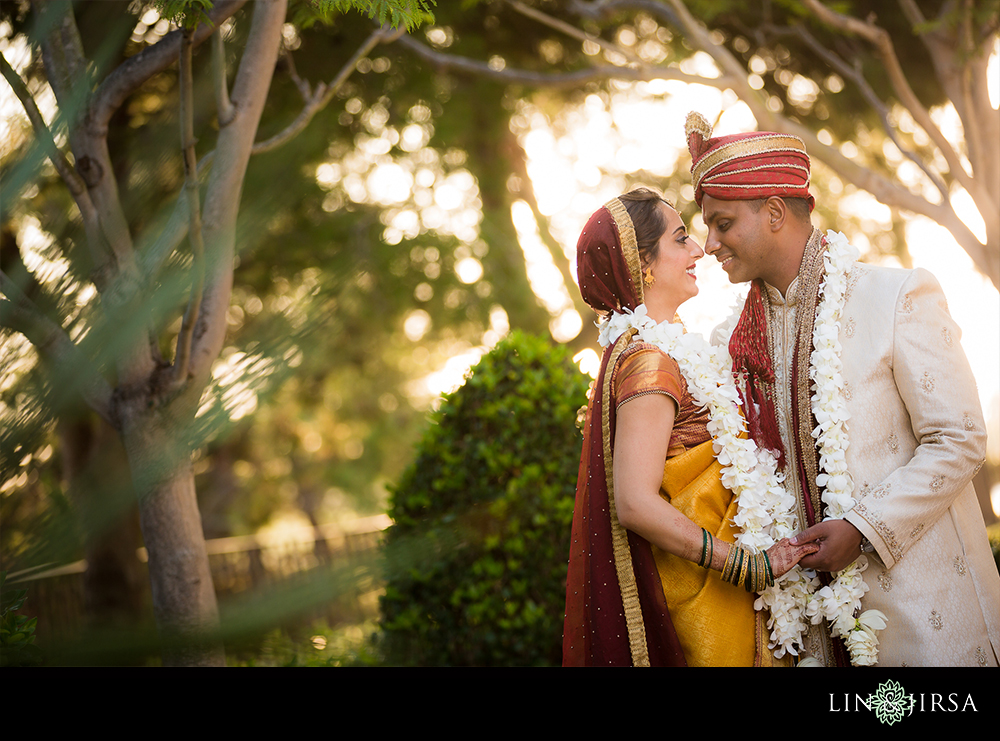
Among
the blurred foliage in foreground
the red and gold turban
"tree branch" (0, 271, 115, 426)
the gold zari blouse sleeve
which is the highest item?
the red and gold turban

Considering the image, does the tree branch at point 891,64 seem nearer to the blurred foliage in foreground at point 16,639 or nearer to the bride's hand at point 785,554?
the bride's hand at point 785,554

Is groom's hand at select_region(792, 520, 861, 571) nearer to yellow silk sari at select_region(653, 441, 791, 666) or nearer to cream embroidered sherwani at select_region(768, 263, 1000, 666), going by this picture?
cream embroidered sherwani at select_region(768, 263, 1000, 666)

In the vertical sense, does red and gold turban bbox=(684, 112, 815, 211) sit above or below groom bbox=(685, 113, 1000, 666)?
above

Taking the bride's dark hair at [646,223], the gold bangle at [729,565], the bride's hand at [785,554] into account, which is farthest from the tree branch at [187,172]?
the bride's hand at [785,554]

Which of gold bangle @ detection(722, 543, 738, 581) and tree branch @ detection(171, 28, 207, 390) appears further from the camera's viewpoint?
gold bangle @ detection(722, 543, 738, 581)

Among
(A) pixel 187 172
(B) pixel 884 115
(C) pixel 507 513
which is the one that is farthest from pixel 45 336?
(B) pixel 884 115

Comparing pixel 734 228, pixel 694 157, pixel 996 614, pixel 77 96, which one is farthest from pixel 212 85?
pixel 996 614

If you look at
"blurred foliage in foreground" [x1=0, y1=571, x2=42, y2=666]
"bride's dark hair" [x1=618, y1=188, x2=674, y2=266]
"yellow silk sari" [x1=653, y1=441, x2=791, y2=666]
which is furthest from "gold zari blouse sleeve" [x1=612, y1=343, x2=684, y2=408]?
"blurred foliage in foreground" [x1=0, y1=571, x2=42, y2=666]

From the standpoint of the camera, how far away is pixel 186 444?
2.40 feet

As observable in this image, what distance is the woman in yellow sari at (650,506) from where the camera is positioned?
2.19 m

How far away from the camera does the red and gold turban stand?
2.33 meters
